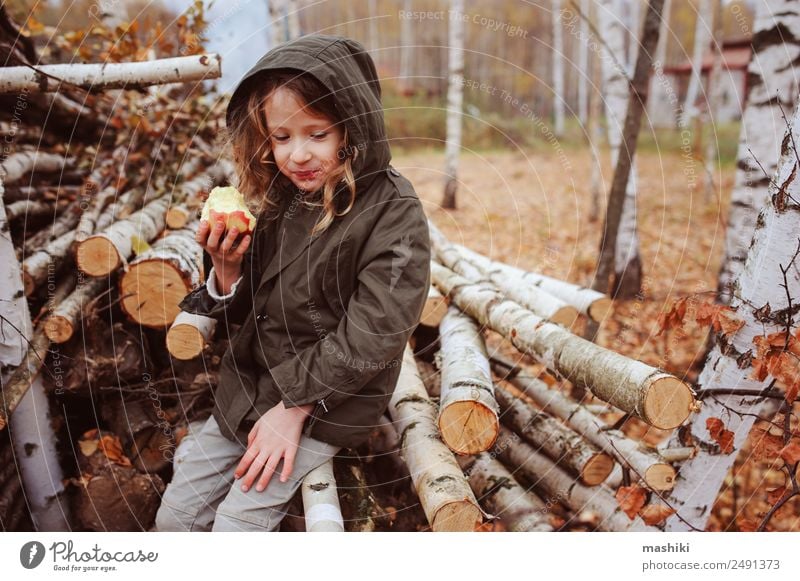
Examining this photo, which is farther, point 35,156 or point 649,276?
point 649,276

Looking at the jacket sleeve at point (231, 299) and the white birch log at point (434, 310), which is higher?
the jacket sleeve at point (231, 299)

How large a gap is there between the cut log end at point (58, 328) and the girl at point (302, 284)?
2.18 ft

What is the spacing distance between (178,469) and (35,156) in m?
2.37

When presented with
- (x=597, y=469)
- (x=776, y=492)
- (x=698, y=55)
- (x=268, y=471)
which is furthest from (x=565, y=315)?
(x=698, y=55)

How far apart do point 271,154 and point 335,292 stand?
0.65 metres

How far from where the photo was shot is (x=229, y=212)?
186 cm

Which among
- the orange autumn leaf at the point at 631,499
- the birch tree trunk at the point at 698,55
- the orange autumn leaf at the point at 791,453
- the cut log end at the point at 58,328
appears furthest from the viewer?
the birch tree trunk at the point at 698,55

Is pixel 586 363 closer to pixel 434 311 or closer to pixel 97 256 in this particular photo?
pixel 434 311

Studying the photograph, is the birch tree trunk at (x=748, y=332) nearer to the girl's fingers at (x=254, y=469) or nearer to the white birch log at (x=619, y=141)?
the girl's fingers at (x=254, y=469)

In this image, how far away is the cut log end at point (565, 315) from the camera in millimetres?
2596

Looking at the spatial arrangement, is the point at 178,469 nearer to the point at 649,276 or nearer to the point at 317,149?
the point at 317,149

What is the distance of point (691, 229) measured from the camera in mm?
7750
